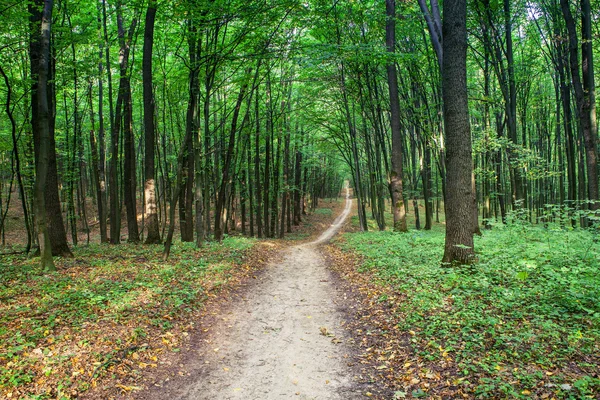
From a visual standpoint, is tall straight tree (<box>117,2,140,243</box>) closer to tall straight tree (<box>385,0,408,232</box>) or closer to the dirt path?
the dirt path

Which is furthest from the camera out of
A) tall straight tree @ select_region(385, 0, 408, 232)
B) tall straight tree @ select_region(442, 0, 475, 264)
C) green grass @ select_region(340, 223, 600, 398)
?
tall straight tree @ select_region(385, 0, 408, 232)

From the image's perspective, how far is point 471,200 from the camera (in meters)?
7.13

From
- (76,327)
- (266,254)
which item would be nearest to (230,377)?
(76,327)

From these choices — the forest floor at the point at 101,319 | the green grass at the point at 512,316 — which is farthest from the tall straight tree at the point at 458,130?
the forest floor at the point at 101,319

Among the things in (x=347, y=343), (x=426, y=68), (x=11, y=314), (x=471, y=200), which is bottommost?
(x=347, y=343)

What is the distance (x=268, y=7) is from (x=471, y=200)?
7.87 m

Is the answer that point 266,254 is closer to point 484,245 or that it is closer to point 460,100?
point 484,245

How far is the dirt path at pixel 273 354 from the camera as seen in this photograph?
4.15 meters

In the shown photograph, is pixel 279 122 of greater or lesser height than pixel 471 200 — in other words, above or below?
above

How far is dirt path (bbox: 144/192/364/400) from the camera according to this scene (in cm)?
415

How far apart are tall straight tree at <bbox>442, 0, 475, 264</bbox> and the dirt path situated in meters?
3.25

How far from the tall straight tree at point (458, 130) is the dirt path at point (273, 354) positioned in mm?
3246

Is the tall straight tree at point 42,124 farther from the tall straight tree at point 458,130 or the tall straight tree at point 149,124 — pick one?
the tall straight tree at point 458,130

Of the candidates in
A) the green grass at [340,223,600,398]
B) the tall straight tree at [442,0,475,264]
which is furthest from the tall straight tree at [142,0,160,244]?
the tall straight tree at [442,0,475,264]
